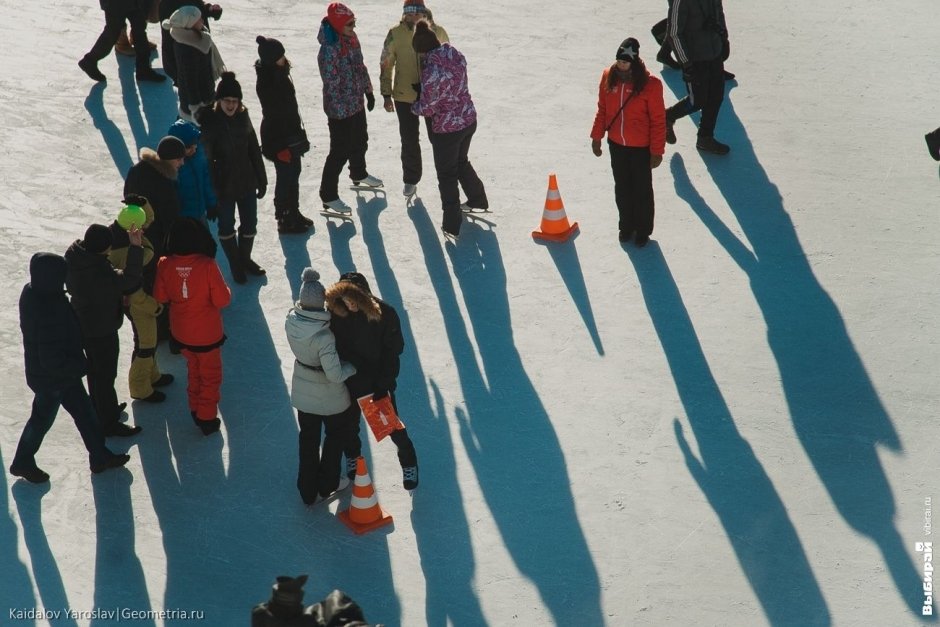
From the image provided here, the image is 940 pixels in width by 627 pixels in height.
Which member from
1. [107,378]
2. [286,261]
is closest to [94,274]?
[107,378]

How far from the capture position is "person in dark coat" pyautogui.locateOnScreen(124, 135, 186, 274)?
28.5 feet

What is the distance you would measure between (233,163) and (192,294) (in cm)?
178

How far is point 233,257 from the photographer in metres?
9.88

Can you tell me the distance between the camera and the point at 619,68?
974cm

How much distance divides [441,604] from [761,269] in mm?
4408

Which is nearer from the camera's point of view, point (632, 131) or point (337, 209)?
point (632, 131)

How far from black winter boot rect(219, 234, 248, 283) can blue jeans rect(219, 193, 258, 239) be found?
48 millimetres

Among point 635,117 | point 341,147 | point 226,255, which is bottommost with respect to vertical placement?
point 226,255

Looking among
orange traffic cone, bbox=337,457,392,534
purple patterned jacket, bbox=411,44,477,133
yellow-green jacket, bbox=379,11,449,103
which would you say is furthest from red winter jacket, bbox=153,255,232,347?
yellow-green jacket, bbox=379,11,449,103

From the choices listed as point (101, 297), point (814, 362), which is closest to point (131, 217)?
point (101, 297)

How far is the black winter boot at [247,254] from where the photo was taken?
988cm

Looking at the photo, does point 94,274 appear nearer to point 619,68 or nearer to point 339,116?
point 339,116

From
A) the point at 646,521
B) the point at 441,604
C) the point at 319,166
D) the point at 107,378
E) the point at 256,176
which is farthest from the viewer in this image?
the point at 319,166

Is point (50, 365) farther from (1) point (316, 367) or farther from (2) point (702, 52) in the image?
(2) point (702, 52)
